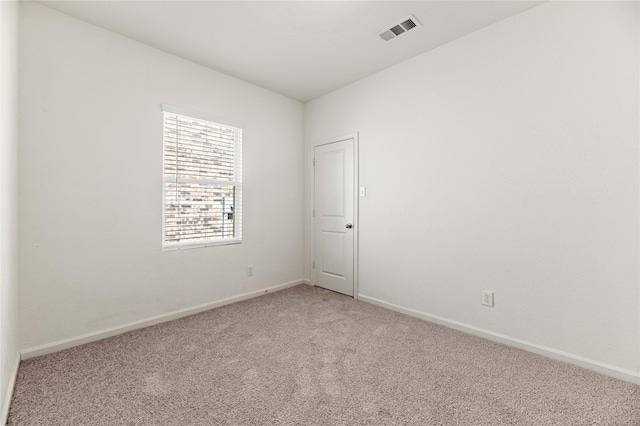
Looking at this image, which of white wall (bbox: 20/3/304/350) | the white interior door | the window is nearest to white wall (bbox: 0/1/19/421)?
white wall (bbox: 20/3/304/350)

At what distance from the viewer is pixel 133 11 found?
235cm

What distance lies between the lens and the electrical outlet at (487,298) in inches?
100

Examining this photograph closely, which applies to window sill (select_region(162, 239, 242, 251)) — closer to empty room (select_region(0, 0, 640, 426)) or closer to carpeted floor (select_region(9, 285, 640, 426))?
empty room (select_region(0, 0, 640, 426))

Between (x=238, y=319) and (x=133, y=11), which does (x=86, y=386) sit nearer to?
(x=238, y=319)

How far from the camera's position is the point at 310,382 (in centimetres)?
190

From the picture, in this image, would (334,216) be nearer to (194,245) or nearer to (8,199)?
(194,245)

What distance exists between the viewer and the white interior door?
375 centimetres

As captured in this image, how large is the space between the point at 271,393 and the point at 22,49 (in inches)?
123

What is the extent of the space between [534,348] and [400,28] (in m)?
2.94

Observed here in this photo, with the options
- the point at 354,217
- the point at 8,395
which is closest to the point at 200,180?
the point at 354,217

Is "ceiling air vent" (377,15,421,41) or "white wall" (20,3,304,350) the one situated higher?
"ceiling air vent" (377,15,421,41)

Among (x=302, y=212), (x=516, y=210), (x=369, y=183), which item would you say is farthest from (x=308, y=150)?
(x=516, y=210)

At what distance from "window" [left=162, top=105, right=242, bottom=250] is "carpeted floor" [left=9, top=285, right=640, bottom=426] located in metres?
1.07

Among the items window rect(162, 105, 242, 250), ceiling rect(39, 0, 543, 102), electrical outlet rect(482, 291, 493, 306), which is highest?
ceiling rect(39, 0, 543, 102)
